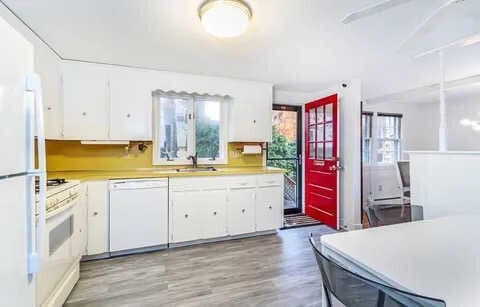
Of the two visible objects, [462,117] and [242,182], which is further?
[462,117]

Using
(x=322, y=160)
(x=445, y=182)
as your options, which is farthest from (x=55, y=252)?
(x=322, y=160)

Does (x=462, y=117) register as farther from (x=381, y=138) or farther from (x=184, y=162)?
(x=184, y=162)

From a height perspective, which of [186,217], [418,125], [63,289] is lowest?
[63,289]

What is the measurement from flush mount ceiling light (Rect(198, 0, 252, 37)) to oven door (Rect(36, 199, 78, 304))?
1.83 m

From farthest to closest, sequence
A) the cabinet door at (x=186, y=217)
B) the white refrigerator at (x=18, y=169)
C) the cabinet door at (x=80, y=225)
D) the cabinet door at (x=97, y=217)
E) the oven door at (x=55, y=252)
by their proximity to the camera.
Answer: the cabinet door at (x=186, y=217) < the cabinet door at (x=97, y=217) < the cabinet door at (x=80, y=225) < the oven door at (x=55, y=252) < the white refrigerator at (x=18, y=169)

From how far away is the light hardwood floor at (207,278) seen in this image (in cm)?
201

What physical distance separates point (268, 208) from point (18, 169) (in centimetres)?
287

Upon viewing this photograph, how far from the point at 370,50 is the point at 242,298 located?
275 cm

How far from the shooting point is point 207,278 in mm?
2346

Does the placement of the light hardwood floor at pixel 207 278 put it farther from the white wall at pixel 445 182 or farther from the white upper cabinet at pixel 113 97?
the white upper cabinet at pixel 113 97

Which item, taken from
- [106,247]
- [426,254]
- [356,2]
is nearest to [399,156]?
[356,2]

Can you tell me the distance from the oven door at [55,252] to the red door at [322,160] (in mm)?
3319

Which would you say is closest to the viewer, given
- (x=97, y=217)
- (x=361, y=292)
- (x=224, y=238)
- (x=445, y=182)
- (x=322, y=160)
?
(x=361, y=292)

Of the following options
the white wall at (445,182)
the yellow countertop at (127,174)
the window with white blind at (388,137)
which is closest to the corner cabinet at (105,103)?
the yellow countertop at (127,174)
